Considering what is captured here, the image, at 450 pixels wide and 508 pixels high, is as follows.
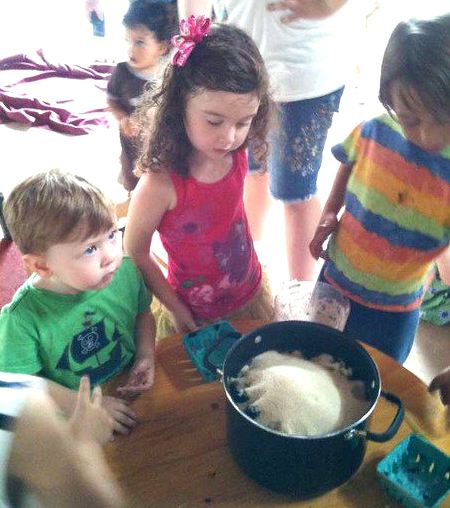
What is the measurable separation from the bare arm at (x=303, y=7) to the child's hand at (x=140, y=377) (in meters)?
0.83

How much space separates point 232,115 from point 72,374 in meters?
0.50

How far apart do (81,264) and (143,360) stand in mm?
178

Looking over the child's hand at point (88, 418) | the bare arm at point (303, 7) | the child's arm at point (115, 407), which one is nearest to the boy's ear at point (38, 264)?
the child's arm at point (115, 407)

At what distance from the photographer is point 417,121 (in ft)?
2.76

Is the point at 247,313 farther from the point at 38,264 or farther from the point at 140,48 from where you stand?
the point at 140,48

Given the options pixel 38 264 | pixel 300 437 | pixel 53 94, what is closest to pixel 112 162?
pixel 53 94

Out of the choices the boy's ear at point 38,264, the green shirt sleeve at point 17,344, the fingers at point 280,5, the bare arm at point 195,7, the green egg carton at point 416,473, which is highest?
the fingers at point 280,5

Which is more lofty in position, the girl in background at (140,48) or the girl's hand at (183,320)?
the girl in background at (140,48)

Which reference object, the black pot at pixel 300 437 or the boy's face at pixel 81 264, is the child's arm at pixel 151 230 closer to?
the boy's face at pixel 81 264

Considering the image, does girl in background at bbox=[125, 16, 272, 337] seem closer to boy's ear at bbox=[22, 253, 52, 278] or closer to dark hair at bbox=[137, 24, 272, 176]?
dark hair at bbox=[137, 24, 272, 176]

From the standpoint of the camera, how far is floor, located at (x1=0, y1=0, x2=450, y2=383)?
69.1 inches

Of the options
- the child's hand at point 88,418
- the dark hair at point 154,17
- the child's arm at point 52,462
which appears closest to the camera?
the child's arm at point 52,462

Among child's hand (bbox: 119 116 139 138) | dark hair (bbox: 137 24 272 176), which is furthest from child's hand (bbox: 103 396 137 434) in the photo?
child's hand (bbox: 119 116 139 138)

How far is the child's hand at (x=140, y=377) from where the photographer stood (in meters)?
0.84
